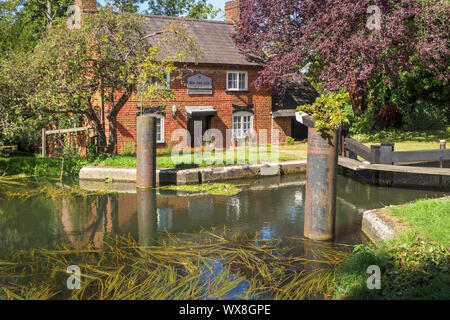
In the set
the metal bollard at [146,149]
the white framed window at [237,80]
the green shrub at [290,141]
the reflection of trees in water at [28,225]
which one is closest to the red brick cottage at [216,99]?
the white framed window at [237,80]

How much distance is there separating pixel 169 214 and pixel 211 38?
13.8m

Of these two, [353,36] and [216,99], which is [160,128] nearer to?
[216,99]

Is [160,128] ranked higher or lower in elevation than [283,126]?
lower

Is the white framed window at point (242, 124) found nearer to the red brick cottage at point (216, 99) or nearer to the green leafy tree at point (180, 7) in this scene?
the red brick cottage at point (216, 99)

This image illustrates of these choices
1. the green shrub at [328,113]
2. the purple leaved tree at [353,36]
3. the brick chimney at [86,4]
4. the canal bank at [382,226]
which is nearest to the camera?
the canal bank at [382,226]

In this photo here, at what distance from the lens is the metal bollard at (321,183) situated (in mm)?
6883

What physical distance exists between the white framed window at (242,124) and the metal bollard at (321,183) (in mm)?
13904

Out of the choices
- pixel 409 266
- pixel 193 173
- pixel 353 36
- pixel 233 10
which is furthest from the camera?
pixel 233 10

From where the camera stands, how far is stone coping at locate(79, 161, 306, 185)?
508 inches

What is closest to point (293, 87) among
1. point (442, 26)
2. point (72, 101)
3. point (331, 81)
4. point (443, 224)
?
point (331, 81)

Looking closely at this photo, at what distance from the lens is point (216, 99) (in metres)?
20.4

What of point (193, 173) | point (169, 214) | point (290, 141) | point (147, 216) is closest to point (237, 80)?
point (290, 141)

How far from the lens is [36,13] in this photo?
1238 inches
